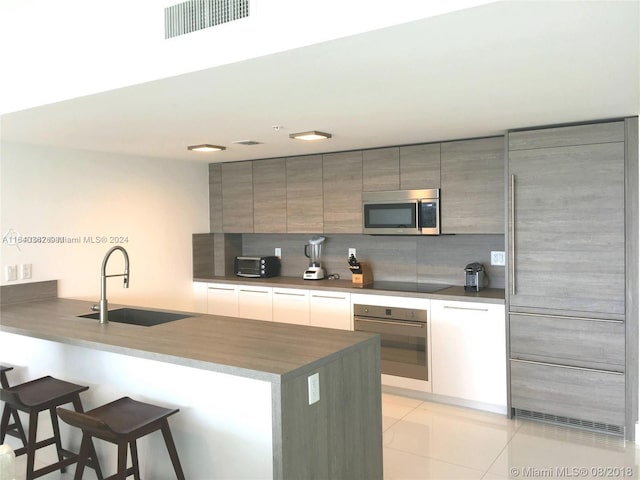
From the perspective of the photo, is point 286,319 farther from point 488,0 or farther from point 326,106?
point 488,0

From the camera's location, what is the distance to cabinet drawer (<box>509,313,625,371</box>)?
11.0 ft

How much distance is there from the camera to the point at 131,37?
2447 mm

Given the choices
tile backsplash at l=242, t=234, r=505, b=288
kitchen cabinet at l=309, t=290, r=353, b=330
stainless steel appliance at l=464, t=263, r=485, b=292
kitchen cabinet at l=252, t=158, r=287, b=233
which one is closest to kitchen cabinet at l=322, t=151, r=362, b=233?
tile backsplash at l=242, t=234, r=505, b=288

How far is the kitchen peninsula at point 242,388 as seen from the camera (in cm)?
219

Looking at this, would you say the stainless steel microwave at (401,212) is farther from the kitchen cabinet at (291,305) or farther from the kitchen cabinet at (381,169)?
the kitchen cabinet at (291,305)

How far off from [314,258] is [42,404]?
3078mm

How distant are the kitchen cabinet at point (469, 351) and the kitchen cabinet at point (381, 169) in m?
1.10

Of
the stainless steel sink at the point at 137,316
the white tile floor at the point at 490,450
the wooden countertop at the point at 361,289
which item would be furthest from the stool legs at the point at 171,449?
the wooden countertop at the point at 361,289

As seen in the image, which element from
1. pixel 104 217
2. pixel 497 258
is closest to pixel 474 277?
pixel 497 258

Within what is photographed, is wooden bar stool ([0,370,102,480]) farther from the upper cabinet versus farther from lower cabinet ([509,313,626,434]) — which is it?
lower cabinet ([509,313,626,434])

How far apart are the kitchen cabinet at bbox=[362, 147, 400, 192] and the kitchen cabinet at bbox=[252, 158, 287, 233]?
2.94 feet

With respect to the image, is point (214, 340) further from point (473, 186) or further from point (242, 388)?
point (473, 186)

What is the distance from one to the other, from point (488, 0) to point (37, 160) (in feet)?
12.1

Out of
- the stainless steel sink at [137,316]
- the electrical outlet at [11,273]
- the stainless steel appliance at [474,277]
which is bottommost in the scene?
the stainless steel sink at [137,316]
